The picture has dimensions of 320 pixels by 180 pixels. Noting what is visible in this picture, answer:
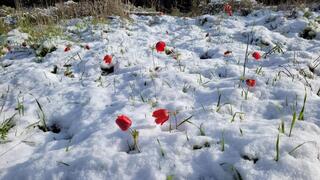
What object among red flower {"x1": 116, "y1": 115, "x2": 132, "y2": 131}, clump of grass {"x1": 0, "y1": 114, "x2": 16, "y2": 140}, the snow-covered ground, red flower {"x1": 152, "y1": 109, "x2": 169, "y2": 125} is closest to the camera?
the snow-covered ground

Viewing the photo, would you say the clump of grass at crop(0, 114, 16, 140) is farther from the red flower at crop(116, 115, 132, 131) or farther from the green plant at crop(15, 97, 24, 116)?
the red flower at crop(116, 115, 132, 131)

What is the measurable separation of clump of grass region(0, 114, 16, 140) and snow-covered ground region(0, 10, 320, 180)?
0.03 meters

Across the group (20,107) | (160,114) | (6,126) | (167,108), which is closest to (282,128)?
(160,114)

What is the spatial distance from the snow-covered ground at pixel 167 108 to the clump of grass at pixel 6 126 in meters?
Result: 0.03

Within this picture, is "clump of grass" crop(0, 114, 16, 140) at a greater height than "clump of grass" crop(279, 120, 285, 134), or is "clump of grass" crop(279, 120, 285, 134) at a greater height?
"clump of grass" crop(279, 120, 285, 134)

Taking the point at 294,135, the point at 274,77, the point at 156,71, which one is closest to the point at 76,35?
the point at 156,71

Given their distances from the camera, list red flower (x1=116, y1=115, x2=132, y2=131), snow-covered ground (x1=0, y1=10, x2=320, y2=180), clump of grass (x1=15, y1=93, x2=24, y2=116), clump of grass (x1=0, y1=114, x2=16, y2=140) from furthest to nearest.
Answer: clump of grass (x1=15, y1=93, x2=24, y2=116), clump of grass (x1=0, y1=114, x2=16, y2=140), red flower (x1=116, y1=115, x2=132, y2=131), snow-covered ground (x1=0, y1=10, x2=320, y2=180)

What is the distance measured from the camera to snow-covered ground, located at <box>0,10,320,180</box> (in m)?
1.83

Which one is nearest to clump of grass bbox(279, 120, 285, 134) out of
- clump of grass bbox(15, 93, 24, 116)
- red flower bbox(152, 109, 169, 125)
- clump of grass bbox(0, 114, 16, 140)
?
red flower bbox(152, 109, 169, 125)

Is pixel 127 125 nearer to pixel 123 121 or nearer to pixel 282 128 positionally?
pixel 123 121

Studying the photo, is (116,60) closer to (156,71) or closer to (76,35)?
(156,71)

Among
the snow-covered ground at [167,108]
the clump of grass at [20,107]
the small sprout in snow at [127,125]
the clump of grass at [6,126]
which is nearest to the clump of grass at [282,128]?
the snow-covered ground at [167,108]

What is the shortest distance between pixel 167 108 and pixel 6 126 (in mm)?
1287

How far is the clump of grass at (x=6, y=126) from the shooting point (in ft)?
7.75
